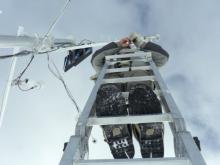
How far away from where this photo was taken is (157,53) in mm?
5594

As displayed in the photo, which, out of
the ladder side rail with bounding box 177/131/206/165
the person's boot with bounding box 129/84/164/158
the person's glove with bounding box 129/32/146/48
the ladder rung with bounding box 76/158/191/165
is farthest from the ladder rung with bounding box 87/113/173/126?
the person's glove with bounding box 129/32/146/48

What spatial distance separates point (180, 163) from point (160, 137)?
121cm

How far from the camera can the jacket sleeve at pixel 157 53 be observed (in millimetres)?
5590

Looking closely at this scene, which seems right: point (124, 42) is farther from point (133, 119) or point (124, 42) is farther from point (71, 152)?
point (71, 152)

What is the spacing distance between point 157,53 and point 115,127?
2.28 m

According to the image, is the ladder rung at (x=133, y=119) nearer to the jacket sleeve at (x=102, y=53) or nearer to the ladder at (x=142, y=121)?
the ladder at (x=142, y=121)

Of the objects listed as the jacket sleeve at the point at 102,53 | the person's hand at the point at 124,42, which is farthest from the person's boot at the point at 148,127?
the person's hand at the point at 124,42

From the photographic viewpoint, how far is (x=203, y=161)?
7.18ft

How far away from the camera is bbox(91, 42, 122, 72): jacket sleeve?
228 inches

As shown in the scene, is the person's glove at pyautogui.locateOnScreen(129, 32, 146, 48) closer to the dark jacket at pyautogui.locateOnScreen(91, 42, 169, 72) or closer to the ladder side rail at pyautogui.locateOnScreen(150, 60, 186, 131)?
the dark jacket at pyautogui.locateOnScreen(91, 42, 169, 72)

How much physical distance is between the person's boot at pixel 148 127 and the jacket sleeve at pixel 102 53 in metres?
2.06

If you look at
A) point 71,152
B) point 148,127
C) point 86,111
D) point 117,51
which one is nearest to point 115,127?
point 148,127

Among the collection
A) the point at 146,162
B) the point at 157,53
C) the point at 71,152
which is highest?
the point at 157,53

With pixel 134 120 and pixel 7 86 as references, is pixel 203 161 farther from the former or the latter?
pixel 7 86
